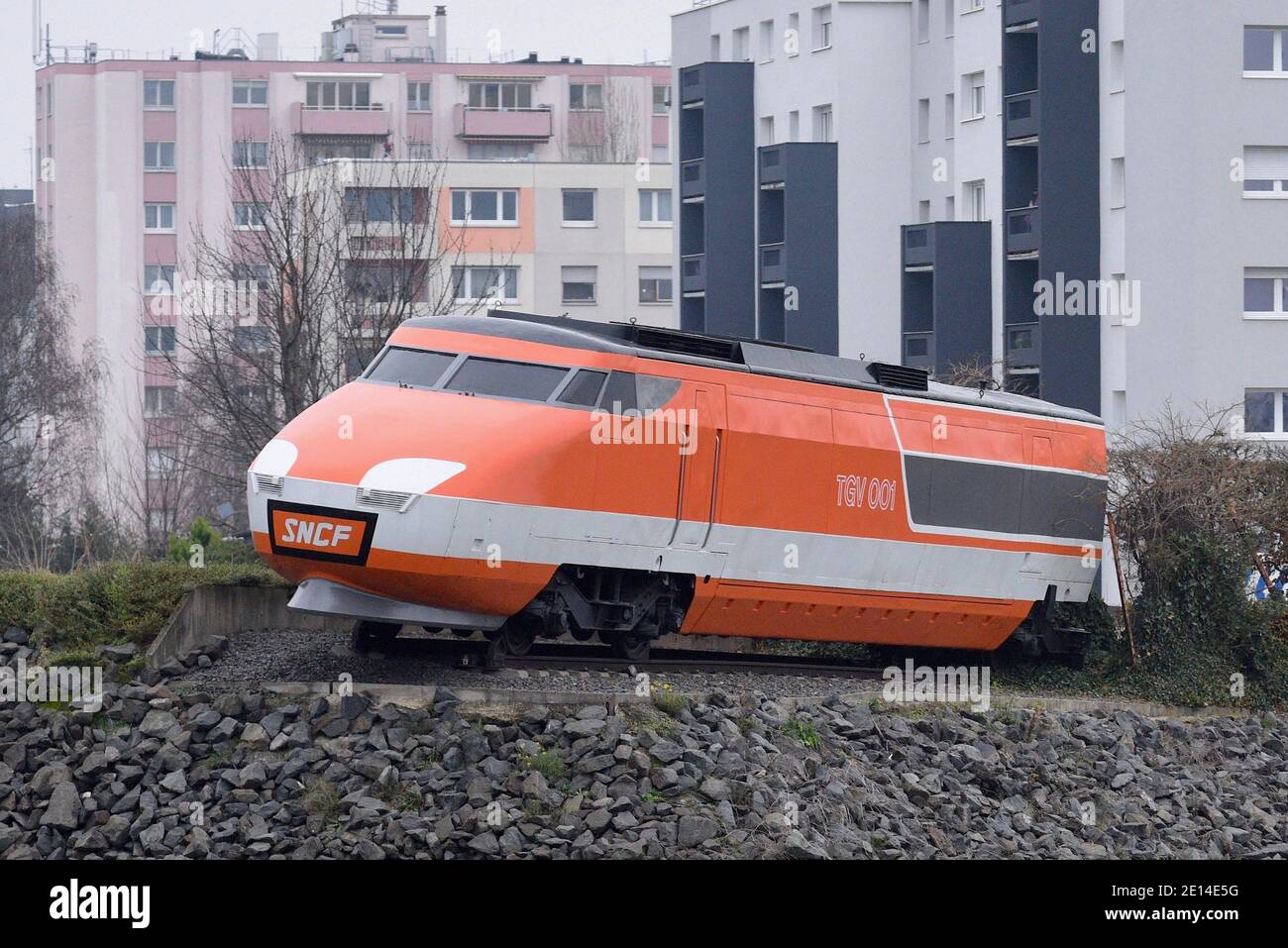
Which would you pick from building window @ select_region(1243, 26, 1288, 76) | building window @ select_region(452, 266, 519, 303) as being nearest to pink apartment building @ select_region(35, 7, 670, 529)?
building window @ select_region(452, 266, 519, 303)

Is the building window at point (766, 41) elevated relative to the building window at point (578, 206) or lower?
elevated

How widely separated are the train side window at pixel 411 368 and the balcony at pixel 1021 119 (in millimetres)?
30244

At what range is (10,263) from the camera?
228 feet

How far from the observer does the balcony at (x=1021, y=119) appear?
4562 centimetres

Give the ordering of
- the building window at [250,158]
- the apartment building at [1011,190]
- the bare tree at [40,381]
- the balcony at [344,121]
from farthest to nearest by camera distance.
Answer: the balcony at [344,121] < the bare tree at [40,381] < the apartment building at [1011,190] < the building window at [250,158]

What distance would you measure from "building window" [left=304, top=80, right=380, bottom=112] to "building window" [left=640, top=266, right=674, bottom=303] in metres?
20.3

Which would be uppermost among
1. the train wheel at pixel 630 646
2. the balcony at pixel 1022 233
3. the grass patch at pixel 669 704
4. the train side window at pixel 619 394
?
the balcony at pixel 1022 233

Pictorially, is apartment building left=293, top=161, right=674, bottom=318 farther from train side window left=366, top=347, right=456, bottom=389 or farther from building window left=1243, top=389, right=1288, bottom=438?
train side window left=366, top=347, right=456, bottom=389

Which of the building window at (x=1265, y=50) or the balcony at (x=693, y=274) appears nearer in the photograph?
the building window at (x=1265, y=50)

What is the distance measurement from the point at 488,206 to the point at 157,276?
73.9ft

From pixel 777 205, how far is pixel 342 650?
41526 mm

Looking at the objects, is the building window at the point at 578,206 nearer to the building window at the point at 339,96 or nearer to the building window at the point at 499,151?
the building window at the point at 499,151

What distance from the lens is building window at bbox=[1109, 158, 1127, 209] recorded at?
43688 millimetres

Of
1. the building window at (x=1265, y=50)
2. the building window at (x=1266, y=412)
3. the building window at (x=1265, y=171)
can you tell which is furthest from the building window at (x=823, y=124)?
the building window at (x=1266, y=412)
